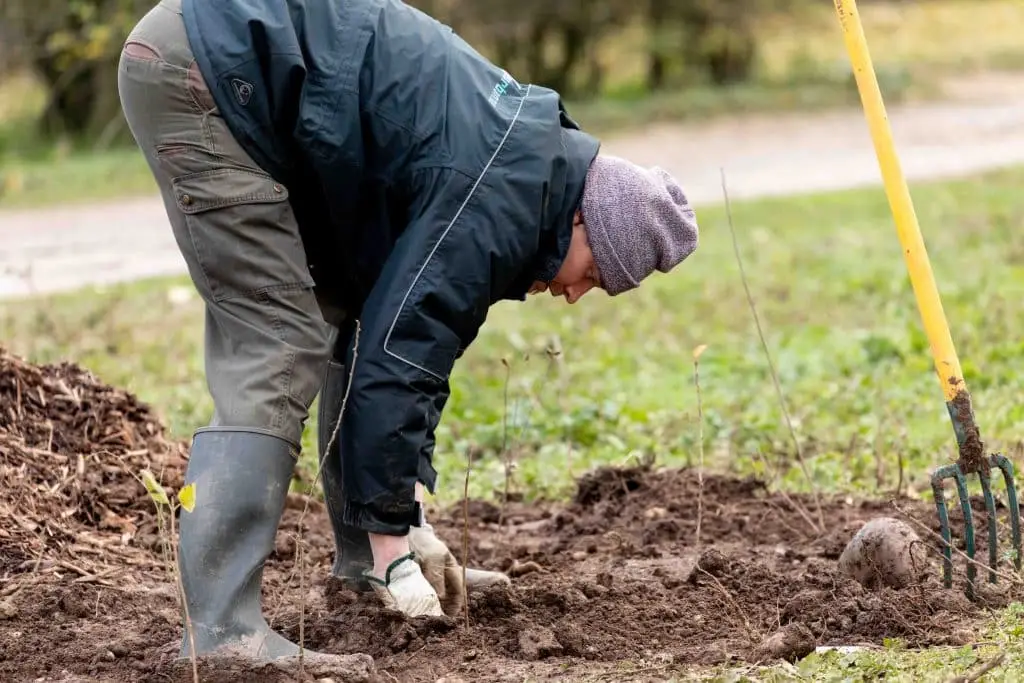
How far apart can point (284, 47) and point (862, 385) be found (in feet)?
13.4

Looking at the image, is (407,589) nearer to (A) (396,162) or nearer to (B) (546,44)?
(A) (396,162)

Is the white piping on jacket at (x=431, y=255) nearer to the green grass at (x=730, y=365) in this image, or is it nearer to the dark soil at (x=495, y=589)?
the dark soil at (x=495, y=589)

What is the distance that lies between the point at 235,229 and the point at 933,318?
5.94ft

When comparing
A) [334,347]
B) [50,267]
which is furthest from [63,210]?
[334,347]

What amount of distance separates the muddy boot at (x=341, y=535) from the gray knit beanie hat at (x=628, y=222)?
0.92 metres

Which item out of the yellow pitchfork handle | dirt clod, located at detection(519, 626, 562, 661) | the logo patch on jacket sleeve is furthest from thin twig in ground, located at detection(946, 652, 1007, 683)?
the logo patch on jacket sleeve

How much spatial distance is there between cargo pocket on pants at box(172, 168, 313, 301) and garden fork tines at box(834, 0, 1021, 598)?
1.51 meters

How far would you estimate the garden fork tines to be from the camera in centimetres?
375

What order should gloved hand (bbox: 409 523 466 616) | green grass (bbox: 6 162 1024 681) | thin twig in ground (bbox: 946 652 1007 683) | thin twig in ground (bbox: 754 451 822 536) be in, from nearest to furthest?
1. thin twig in ground (bbox: 946 652 1007 683)
2. gloved hand (bbox: 409 523 466 616)
3. thin twig in ground (bbox: 754 451 822 536)
4. green grass (bbox: 6 162 1024 681)

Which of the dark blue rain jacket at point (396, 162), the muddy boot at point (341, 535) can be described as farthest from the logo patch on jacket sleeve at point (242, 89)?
the muddy boot at point (341, 535)

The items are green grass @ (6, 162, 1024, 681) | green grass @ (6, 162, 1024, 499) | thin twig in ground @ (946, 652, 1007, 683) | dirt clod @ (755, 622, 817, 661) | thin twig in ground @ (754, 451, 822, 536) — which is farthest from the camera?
green grass @ (6, 162, 1024, 499)

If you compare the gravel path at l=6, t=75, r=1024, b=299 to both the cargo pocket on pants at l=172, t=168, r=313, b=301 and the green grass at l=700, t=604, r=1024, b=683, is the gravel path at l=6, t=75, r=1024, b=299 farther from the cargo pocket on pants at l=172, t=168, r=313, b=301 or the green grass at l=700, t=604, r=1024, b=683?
the green grass at l=700, t=604, r=1024, b=683

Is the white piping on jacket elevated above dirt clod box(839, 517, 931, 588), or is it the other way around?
the white piping on jacket

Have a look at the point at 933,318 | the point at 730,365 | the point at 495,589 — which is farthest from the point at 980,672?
the point at 730,365
